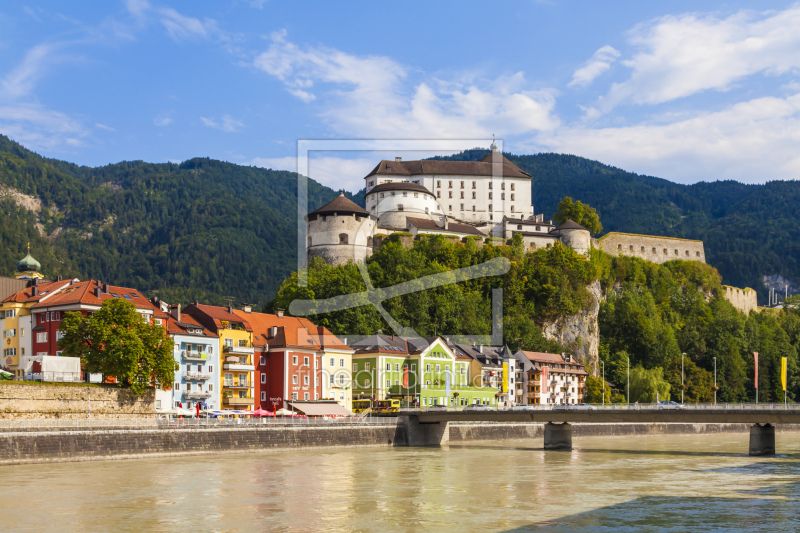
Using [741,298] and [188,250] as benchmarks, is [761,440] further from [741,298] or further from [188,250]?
[188,250]

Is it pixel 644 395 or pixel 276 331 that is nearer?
pixel 276 331

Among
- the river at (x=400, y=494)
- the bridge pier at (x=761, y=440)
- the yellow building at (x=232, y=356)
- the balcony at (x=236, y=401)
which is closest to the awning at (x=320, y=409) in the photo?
the balcony at (x=236, y=401)

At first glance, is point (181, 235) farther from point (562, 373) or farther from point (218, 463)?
point (218, 463)

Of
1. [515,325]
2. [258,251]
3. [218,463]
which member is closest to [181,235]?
[258,251]

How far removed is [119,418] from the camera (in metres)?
48.2

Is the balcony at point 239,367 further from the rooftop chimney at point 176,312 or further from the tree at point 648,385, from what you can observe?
the tree at point 648,385

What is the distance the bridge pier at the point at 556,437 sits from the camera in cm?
5762

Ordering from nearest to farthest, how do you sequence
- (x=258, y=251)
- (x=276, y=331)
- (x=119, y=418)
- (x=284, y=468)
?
(x=284, y=468)
(x=119, y=418)
(x=276, y=331)
(x=258, y=251)

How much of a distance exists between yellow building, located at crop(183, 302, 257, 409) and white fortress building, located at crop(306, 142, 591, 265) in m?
29.6

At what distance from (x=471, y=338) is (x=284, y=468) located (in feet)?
166

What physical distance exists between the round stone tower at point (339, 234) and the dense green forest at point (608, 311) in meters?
3.07

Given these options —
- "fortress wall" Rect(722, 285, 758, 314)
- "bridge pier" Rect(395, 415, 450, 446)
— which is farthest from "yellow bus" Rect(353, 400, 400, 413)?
"fortress wall" Rect(722, 285, 758, 314)

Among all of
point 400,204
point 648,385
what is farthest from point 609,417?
point 400,204

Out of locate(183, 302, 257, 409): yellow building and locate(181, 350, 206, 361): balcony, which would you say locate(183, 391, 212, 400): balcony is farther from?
locate(181, 350, 206, 361): balcony
